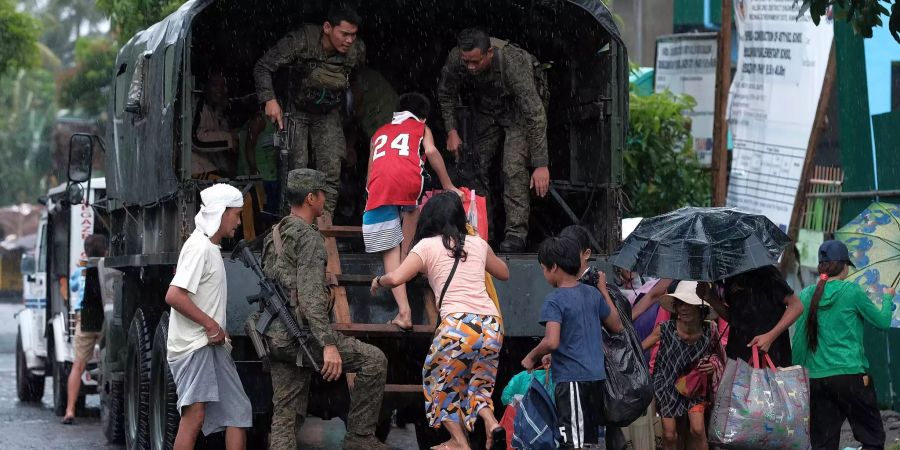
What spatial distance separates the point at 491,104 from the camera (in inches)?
367

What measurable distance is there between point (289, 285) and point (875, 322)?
3.36m

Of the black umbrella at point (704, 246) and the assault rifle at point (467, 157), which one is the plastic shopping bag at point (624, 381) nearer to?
the black umbrella at point (704, 246)

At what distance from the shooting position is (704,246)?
23.9 ft

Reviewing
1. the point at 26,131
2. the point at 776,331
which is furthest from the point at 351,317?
the point at 26,131

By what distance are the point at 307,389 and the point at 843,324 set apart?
3.06m

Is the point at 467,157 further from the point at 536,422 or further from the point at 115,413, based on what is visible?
the point at 115,413

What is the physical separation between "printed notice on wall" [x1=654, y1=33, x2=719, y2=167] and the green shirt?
9261mm

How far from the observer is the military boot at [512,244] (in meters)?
8.86

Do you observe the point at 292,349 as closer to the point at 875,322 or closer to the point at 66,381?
the point at 875,322

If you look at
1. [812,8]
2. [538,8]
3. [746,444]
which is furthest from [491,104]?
[746,444]

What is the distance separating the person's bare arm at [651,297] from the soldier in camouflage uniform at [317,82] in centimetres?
215

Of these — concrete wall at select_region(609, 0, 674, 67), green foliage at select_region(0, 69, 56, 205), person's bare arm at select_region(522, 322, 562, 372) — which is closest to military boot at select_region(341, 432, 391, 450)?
person's bare arm at select_region(522, 322, 562, 372)

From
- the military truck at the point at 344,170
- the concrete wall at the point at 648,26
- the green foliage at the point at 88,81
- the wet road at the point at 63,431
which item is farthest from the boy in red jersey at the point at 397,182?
the green foliage at the point at 88,81

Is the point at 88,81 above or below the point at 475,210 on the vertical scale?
above
